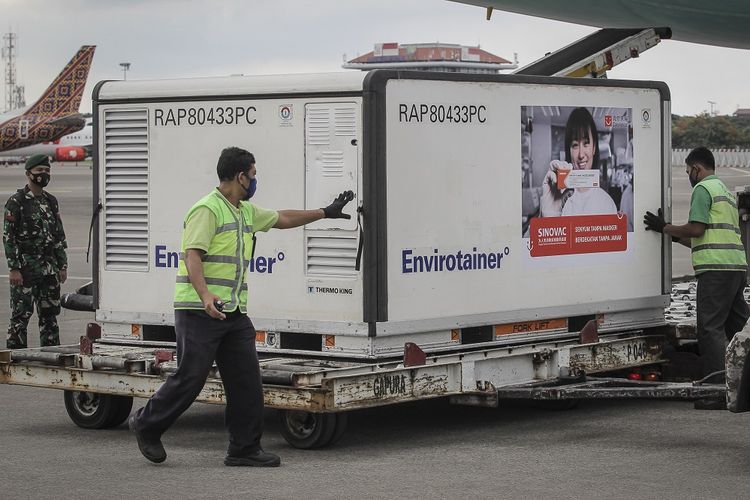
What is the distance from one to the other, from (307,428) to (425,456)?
0.71 meters

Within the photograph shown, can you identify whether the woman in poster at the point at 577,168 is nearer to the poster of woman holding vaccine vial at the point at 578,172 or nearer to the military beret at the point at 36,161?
the poster of woman holding vaccine vial at the point at 578,172

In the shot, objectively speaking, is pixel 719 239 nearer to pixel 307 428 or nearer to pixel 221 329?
pixel 307 428

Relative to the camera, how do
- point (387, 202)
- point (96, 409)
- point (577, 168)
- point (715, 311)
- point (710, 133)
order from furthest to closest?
Answer: point (710, 133) < point (715, 311) < point (577, 168) < point (96, 409) < point (387, 202)

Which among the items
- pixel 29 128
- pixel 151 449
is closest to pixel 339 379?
pixel 151 449

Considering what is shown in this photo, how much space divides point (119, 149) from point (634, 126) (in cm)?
350

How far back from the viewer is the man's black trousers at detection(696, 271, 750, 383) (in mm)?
9688

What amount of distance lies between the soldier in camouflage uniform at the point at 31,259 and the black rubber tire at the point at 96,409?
2.97 metres

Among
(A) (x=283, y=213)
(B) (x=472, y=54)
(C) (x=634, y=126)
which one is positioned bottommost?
(A) (x=283, y=213)

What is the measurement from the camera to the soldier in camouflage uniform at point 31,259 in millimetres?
11969

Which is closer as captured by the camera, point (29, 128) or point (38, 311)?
point (38, 311)

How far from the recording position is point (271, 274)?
8.70m

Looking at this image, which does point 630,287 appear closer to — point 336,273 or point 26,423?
point 336,273

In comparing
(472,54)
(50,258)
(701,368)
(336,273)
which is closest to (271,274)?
(336,273)

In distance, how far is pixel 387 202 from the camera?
27.2 feet
